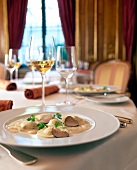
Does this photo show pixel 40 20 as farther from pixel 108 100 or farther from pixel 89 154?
pixel 89 154

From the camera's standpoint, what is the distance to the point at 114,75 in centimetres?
223

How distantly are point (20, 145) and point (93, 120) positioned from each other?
22 cm

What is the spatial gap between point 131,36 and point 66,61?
2.41 meters

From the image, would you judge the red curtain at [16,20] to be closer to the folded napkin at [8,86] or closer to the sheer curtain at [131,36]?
the sheer curtain at [131,36]

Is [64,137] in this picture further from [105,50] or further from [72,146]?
[105,50]

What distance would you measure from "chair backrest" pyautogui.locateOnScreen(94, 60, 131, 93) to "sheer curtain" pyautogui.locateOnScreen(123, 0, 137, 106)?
1.01 meters

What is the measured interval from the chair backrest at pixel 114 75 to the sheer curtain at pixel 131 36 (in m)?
1.01

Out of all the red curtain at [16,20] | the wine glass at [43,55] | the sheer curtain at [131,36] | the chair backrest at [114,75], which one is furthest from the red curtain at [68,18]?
the wine glass at [43,55]

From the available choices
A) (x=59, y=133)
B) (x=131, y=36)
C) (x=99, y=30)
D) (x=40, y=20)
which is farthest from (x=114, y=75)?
(x=59, y=133)

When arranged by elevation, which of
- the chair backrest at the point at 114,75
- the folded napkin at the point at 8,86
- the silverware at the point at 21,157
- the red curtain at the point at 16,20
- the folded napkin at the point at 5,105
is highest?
the red curtain at the point at 16,20

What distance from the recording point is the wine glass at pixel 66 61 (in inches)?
36.5

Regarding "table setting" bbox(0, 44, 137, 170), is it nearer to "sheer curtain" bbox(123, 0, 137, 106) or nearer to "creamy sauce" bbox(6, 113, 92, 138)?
"creamy sauce" bbox(6, 113, 92, 138)

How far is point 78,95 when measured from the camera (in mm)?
1127

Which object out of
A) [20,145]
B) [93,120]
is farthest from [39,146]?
[93,120]
